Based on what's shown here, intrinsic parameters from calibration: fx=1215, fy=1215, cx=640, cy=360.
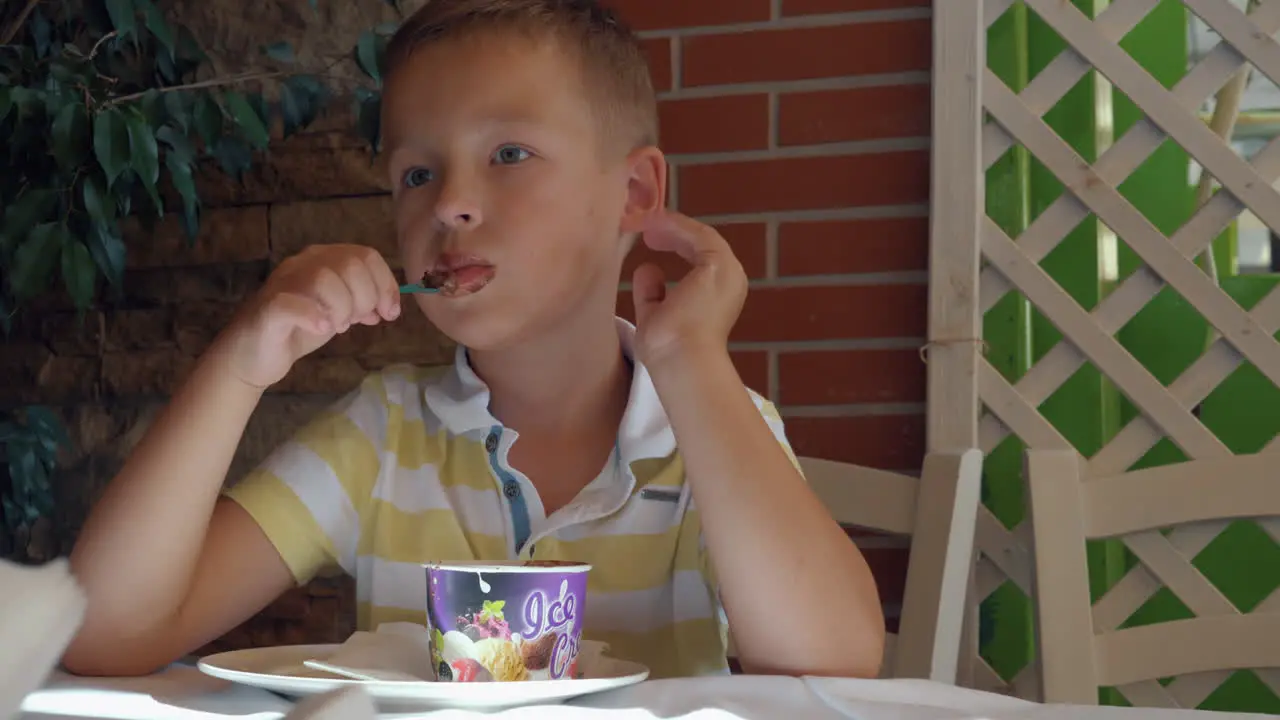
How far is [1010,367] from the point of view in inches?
62.2

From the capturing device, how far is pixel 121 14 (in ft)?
4.27

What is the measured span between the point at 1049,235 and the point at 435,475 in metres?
0.89

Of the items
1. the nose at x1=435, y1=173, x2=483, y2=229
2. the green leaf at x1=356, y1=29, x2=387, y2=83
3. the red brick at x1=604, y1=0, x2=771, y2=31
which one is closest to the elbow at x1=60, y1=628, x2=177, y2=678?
the nose at x1=435, y1=173, x2=483, y2=229

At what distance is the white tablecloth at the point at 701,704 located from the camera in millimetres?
556

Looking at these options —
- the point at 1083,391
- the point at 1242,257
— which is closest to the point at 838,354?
the point at 1083,391

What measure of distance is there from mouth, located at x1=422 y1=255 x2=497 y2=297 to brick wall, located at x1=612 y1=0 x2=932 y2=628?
2.26ft

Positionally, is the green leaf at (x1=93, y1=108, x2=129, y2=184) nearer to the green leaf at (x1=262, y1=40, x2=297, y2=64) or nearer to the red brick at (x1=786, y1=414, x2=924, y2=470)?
the green leaf at (x1=262, y1=40, x2=297, y2=64)

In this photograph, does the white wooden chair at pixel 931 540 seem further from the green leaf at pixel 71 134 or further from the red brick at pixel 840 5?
the green leaf at pixel 71 134

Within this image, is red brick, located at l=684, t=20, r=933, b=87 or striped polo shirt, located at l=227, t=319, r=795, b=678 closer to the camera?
striped polo shirt, located at l=227, t=319, r=795, b=678

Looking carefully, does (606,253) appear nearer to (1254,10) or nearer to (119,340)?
(119,340)

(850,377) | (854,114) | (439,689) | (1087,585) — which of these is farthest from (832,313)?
(439,689)

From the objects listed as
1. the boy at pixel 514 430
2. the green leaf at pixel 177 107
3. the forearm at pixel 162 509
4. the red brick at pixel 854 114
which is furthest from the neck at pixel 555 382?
the red brick at pixel 854 114

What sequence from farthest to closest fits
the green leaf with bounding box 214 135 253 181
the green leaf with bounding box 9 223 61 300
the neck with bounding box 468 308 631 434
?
the green leaf with bounding box 214 135 253 181 → the green leaf with bounding box 9 223 61 300 → the neck with bounding box 468 308 631 434

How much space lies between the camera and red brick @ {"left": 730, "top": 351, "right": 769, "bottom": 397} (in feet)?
5.14
